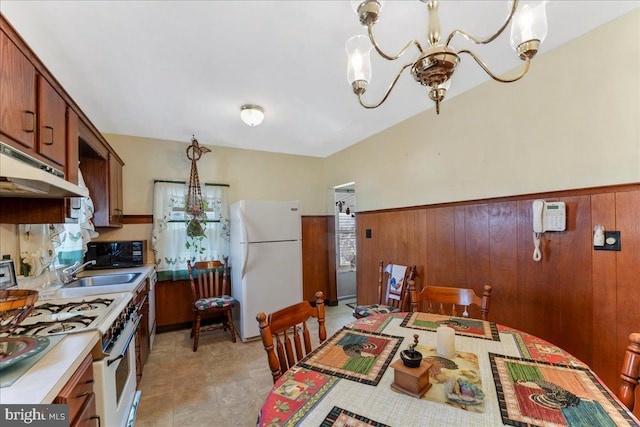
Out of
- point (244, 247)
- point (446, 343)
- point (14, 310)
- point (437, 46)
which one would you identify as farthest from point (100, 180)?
point (446, 343)

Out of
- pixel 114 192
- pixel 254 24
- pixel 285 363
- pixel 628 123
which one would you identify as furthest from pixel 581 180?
pixel 114 192

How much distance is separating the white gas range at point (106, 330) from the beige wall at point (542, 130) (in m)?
2.61

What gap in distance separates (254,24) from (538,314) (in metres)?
2.64

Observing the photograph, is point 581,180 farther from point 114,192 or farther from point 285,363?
point 114,192

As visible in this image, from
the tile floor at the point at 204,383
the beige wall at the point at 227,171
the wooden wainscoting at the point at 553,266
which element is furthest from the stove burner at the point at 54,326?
the wooden wainscoting at the point at 553,266

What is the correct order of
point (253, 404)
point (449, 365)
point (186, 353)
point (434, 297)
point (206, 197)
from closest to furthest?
point (449, 365)
point (434, 297)
point (253, 404)
point (186, 353)
point (206, 197)

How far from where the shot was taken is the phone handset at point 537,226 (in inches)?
75.7

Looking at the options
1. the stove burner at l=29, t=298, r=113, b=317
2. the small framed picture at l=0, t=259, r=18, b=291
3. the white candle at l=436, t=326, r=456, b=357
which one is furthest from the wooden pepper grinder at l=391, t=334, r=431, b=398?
the small framed picture at l=0, t=259, r=18, b=291

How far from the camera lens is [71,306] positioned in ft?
5.42

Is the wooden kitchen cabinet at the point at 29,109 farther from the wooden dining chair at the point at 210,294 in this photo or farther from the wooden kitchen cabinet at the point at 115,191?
the wooden dining chair at the point at 210,294

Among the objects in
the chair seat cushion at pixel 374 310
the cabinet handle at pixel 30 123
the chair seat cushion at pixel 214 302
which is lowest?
the chair seat cushion at pixel 214 302

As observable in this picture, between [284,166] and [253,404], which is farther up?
[284,166]

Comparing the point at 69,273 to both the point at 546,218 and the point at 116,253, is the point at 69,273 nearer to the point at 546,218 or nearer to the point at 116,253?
the point at 116,253

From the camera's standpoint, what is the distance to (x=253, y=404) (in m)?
2.14
